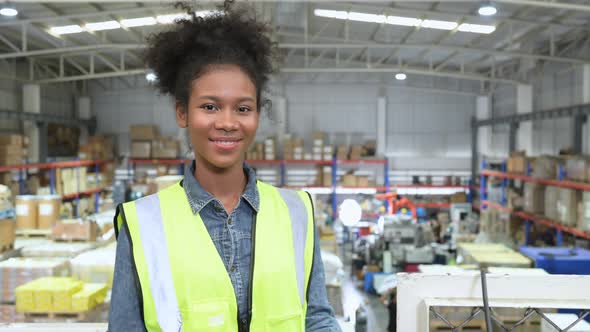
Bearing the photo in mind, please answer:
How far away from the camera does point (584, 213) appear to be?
941 centimetres

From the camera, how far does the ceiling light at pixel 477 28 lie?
11.5 m

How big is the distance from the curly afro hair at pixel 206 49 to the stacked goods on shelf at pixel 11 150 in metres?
12.5

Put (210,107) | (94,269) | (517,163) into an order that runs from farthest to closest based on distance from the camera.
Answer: (517,163), (94,269), (210,107)

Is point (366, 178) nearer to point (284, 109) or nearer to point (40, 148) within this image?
point (284, 109)

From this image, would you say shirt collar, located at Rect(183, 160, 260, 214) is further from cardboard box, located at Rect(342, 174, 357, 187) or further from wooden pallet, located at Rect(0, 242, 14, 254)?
cardboard box, located at Rect(342, 174, 357, 187)

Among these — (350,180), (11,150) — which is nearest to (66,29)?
(11,150)

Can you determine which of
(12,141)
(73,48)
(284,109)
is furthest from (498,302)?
(284,109)

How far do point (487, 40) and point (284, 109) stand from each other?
309 inches

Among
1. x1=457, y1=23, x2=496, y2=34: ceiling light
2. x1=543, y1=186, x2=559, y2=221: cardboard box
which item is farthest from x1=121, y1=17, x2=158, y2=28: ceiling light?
x1=543, y1=186, x2=559, y2=221: cardboard box

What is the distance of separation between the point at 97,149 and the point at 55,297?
13.1 metres

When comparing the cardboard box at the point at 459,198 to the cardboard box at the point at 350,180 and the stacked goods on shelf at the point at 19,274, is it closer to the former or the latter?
the cardboard box at the point at 350,180

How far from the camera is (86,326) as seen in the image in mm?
1963

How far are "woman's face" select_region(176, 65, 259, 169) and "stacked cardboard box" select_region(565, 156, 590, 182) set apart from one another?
9513 mm

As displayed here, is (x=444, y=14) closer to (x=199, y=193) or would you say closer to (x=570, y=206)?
(x=570, y=206)
